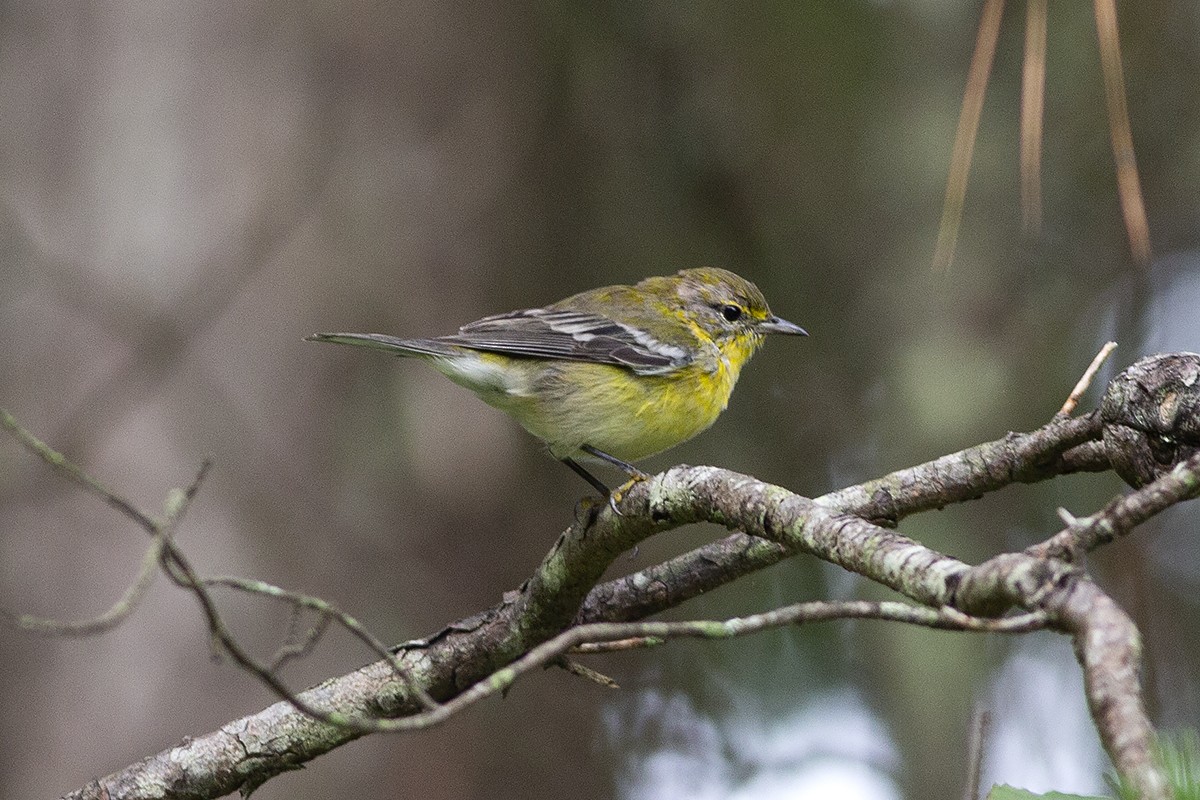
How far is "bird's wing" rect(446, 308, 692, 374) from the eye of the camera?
15.8 feet

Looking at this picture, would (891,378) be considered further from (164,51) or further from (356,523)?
(164,51)

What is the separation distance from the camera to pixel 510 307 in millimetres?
5887

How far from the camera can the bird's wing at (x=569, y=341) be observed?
15.8ft

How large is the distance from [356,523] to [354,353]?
80 cm

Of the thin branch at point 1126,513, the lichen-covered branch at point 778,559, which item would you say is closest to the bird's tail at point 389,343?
the lichen-covered branch at point 778,559

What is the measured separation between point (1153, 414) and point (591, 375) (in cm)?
283

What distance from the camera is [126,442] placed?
4852 mm

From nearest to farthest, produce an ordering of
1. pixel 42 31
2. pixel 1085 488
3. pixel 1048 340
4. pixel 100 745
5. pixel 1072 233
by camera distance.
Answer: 1. pixel 100 745
2. pixel 42 31
3. pixel 1085 488
4. pixel 1048 340
5. pixel 1072 233

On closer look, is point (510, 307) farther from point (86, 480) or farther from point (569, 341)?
point (86, 480)

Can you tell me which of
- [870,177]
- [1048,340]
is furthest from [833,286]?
[1048,340]

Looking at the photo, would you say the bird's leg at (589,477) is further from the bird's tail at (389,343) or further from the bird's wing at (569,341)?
the bird's tail at (389,343)

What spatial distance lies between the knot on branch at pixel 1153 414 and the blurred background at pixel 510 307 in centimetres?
176

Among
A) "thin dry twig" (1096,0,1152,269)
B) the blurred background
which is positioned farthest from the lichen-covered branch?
the blurred background

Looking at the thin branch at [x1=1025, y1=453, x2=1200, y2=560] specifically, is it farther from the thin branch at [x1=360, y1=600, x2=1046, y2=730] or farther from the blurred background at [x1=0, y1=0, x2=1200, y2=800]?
the blurred background at [x1=0, y1=0, x2=1200, y2=800]
